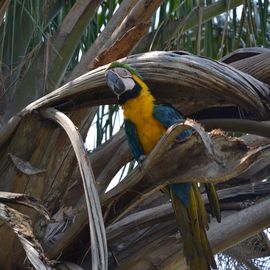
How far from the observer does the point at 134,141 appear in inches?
80.0

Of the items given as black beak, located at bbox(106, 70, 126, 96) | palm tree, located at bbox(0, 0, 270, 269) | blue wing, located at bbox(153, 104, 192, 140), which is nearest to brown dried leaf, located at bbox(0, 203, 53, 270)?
palm tree, located at bbox(0, 0, 270, 269)

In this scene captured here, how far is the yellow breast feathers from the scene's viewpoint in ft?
6.71

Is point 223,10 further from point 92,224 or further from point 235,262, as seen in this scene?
point 92,224

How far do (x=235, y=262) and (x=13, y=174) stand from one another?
2.90 ft

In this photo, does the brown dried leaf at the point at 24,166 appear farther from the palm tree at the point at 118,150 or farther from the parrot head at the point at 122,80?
the parrot head at the point at 122,80

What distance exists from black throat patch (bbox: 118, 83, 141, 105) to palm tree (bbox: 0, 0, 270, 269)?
3.0 inches

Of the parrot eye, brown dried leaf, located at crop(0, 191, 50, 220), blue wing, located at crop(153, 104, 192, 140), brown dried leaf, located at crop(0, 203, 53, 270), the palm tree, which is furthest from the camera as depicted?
blue wing, located at crop(153, 104, 192, 140)

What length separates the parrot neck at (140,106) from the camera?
6.64 feet

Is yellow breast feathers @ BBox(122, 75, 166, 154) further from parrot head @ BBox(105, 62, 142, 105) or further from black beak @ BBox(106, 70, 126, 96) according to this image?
black beak @ BBox(106, 70, 126, 96)

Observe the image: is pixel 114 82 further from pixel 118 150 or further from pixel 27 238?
pixel 27 238

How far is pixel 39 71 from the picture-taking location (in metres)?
2.25

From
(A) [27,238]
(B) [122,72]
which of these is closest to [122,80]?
(B) [122,72]

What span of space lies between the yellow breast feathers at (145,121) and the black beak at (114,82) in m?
0.20

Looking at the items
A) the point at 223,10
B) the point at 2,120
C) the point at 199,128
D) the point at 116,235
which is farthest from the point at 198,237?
the point at 223,10
